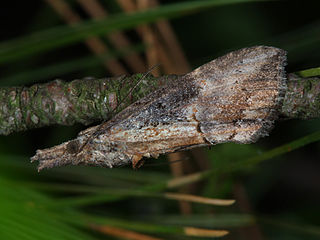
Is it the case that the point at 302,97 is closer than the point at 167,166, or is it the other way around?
the point at 302,97

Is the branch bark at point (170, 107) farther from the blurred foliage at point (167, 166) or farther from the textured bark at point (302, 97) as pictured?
the blurred foliage at point (167, 166)

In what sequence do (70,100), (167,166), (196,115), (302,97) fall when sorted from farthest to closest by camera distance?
(167,166) → (196,115) → (70,100) → (302,97)

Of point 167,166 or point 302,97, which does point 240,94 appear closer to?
point 302,97

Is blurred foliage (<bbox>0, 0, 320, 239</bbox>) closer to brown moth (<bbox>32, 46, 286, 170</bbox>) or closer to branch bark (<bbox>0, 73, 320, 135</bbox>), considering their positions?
brown moth (<bbox>32, 46, 286, 170</bbox>)

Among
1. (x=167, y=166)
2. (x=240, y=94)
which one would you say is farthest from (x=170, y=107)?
(x=167, y=166)

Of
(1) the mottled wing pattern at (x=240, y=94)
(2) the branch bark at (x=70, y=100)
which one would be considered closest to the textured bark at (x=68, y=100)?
(2) the branch bark at (x=70, y=100)
